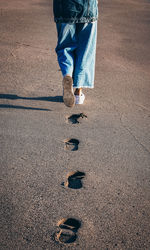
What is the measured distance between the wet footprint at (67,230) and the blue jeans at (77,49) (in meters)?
1.89

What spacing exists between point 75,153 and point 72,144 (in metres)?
0.20

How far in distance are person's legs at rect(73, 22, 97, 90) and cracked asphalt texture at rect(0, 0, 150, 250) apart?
0.37 metres

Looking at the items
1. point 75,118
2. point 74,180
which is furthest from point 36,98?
point 74,180

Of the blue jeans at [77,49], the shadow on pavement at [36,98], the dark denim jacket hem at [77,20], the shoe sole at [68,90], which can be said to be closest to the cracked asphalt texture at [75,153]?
the shadow on pavement at [36,98]

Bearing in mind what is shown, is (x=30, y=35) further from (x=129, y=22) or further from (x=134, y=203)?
(x=134, y=203)

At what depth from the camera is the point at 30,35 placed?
681 cm

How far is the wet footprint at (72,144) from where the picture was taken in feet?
9.88

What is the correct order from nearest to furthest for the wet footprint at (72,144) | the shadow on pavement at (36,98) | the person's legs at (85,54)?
the wet footprint at (72,144) < the person's legs at (85,54) < the shadow on pavement at (36,98)

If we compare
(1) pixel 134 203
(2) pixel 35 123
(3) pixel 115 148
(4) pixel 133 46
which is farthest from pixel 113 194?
(4) pixel 133 46

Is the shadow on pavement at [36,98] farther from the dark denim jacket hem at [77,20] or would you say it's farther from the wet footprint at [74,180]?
the wet footprint at [74,180]

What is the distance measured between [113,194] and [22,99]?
6.85 ft

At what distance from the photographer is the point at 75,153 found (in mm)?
2918

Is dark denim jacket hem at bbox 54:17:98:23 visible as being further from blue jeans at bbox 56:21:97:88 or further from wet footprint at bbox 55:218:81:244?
wet footprint at bbox 55:218:81:244

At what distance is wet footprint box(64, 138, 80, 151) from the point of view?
3012 mm
